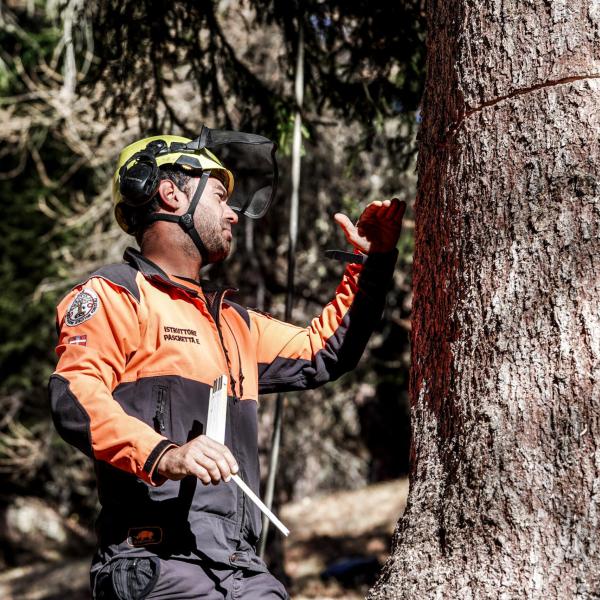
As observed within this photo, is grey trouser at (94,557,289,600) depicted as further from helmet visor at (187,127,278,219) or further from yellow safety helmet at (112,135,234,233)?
helmet visor at (187,127,278,219)

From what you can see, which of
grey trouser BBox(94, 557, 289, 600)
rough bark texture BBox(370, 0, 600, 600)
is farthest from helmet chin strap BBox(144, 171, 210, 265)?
grey trouser BBox(94, 557, 289, 600)

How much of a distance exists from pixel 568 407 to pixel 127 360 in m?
1.45

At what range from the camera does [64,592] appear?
1363 cm

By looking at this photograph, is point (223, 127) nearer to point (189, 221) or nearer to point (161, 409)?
point (189, 221)

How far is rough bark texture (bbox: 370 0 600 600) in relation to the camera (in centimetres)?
236

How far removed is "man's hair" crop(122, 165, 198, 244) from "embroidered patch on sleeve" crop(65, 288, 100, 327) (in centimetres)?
57

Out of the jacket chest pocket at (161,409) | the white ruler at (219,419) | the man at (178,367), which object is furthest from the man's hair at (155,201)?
the white ruler at (219,419)

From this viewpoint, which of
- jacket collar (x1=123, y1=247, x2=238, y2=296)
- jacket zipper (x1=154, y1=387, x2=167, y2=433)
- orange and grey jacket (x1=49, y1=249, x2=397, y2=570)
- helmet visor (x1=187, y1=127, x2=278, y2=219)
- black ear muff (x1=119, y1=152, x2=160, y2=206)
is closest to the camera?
orange and grey jacket (x1=49, y1=249, x2=397, y2=570)

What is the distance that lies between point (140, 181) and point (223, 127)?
2.62 meters

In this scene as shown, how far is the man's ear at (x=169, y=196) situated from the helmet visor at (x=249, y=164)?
0.20 metres

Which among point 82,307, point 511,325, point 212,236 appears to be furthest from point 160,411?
point 511,325

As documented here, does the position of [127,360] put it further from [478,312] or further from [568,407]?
[568,407]

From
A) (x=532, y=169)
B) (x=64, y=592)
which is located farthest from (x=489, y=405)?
(x=64, y=592)

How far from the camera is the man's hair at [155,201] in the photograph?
340 cm
